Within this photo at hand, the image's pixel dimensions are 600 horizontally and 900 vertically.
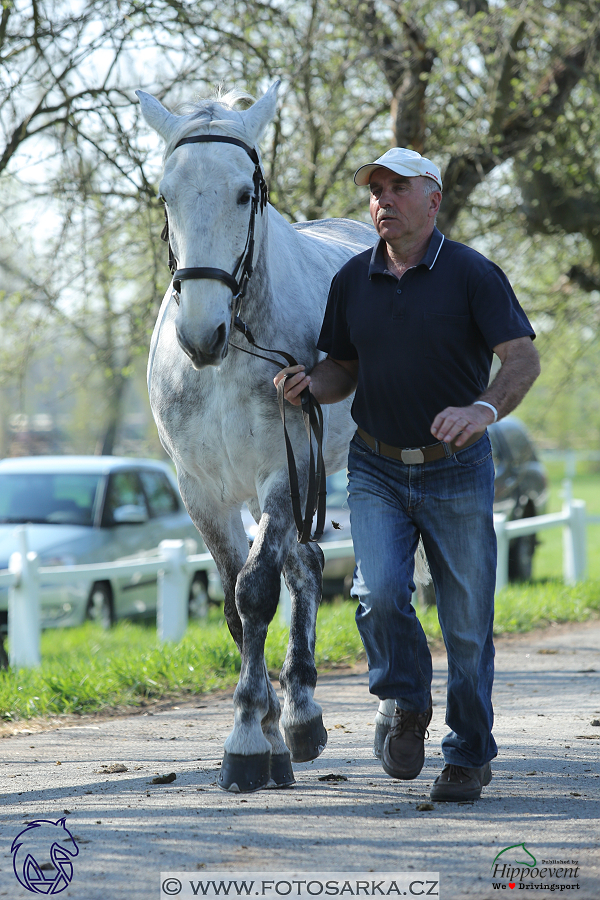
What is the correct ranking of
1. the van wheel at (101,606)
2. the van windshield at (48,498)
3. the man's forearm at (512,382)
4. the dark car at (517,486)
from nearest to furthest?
the man's forearm at (512,382) → the van wheel at (101,606) → the van windshield at (48,498) → the dark car at (517,486)

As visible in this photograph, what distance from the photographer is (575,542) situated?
424 inches

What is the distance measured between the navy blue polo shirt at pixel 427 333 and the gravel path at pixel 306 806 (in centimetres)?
141

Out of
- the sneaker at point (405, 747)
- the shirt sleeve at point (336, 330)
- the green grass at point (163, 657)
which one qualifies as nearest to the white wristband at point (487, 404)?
the shirt sleeve at point (336, 330)

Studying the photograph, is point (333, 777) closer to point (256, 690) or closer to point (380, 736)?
point (380, 736)

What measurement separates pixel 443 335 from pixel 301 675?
→ 5.71ft

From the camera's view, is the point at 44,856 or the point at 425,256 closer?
the point at 44,856

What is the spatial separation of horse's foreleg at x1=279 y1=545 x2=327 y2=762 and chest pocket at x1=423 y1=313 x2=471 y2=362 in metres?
1.61

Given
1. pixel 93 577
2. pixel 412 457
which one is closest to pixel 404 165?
pixel 412 457

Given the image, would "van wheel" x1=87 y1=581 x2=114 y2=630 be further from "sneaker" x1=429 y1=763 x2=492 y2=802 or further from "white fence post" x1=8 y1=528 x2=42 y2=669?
"sneaker" x1=429 y1=763 x2=492 y2=802

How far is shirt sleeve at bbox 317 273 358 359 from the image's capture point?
3.92m

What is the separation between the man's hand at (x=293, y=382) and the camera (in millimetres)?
3854

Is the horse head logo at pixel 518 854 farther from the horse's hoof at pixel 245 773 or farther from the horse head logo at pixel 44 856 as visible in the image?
the horse head logo at pixel 44 856

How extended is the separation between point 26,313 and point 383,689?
24.9ft

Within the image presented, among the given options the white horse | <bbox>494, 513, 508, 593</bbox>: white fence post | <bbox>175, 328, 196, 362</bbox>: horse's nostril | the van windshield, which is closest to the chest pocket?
the white horse
